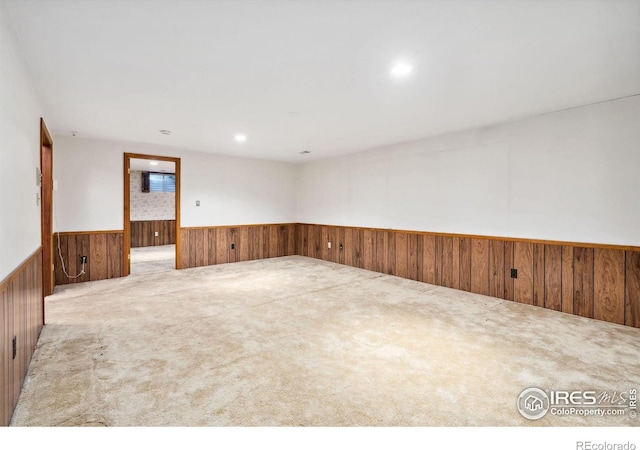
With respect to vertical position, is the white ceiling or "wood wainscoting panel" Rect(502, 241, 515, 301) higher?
the white ceiling

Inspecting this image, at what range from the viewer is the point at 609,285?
3293 mm

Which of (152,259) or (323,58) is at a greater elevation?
(323,58)

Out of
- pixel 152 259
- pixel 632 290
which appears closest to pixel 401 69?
pixel 632 290

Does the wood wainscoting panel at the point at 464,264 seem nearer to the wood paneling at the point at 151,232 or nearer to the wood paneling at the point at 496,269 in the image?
the wood paneling at the point at 496,269

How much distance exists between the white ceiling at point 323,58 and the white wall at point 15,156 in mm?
203

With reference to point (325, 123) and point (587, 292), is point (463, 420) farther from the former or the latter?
point (325, 123)

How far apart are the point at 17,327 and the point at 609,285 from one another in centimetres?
511

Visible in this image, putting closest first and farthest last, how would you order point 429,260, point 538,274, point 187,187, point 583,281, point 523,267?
point 583,281, point 538,274, point 523,267, point 429,260, point 187,187

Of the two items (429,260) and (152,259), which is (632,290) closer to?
(429,260)

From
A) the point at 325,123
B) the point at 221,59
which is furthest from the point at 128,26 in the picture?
the point at 325,123

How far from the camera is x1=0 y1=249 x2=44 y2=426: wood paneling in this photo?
1.62m

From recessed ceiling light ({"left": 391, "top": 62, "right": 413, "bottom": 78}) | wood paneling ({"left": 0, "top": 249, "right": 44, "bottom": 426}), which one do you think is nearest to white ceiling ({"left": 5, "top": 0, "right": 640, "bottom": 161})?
recessed ceiling light ({"left": 391, "top": 62, "right": 413, "bottom": 78})

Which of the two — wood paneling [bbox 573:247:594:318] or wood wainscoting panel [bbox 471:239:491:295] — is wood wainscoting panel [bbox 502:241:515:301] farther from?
wood paneling [bbox 573:247:594:318]
